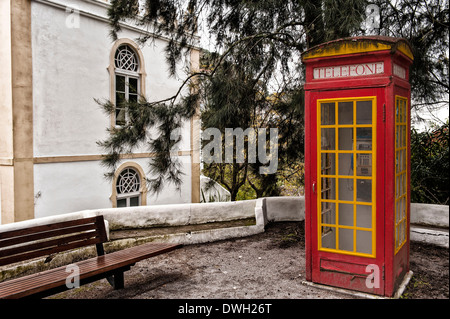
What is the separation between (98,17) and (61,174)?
4073 mm

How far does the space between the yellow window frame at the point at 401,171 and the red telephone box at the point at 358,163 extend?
1 cm

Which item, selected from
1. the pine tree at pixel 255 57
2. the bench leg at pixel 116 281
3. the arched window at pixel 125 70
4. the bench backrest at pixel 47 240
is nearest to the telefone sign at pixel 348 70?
the pine tree at pixel 255 57

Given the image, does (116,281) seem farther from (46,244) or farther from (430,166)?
(430,166)

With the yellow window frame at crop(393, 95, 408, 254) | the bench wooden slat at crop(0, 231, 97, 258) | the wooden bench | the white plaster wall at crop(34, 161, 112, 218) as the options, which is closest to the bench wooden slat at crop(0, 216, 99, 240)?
the wooden bench

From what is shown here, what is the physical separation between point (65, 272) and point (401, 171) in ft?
12.0

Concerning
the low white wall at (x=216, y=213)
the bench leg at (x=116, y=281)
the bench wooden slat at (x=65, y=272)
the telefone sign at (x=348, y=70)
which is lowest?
the bench leg at (x=116, y=281)

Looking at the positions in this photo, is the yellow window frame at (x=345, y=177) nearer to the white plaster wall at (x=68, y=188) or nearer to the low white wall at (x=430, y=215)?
the low white wall at (x=430, y=215)

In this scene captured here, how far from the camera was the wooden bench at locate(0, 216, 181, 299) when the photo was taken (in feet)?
10.6

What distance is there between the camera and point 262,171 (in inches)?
267

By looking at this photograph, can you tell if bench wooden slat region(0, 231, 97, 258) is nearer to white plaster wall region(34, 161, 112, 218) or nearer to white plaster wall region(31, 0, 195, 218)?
white plaster wall region(34, 161, 112, 218)

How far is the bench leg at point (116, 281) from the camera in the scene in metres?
A: 4.16

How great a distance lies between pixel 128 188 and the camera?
10.6 m

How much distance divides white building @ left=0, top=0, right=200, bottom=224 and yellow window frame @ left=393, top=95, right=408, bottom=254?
3.99 metres
